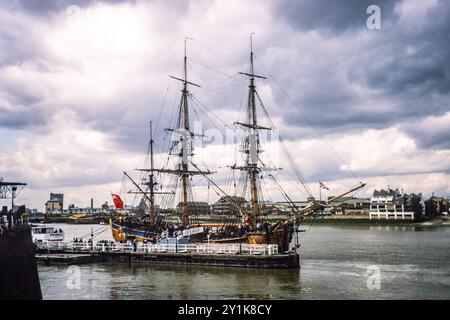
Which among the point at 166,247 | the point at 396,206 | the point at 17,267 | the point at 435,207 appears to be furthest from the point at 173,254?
the point at 435,207

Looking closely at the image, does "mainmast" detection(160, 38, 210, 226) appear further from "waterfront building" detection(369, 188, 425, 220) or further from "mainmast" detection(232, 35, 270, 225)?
"waterfront building" detection(369, 188, 425, 220)

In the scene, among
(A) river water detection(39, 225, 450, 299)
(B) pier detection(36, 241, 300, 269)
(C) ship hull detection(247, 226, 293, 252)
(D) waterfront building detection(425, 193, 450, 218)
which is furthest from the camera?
(D) waterfront building detection(425, 193, 450, 218)

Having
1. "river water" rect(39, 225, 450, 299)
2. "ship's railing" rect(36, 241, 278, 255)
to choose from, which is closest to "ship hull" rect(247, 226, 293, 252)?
"ship's railing" rect(36, 241, 278, 255)

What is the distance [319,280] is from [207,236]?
1862 centimetres

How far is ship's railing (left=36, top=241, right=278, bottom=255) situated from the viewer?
4578 cm

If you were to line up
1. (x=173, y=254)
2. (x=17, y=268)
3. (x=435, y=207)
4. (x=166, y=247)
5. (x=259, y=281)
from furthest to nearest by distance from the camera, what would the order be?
(x=435, y=207) → (x=166, y=247) → (x=173, y=254) → (x=259, y=281) → (x=17, y=268)

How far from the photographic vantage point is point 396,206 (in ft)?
538

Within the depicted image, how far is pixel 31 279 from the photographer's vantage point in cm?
2095

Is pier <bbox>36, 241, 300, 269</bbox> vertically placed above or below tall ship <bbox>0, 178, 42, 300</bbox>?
below

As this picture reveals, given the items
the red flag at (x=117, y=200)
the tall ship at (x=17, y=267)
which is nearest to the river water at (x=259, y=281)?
the tall ship at (x=17, y=267)

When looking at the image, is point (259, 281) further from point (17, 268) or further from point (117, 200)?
point (117, 200)

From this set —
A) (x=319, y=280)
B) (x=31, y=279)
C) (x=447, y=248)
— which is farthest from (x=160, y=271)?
(x=447, y=248)

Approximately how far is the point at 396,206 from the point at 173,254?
13243 cm
